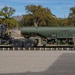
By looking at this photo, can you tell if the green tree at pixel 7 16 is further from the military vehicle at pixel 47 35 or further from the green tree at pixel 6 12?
the military vehicle at pixel 47 35

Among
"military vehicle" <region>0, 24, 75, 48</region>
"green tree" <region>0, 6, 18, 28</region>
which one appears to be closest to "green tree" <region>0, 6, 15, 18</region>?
"green tree" <region>0, 6, 18, 28</region>

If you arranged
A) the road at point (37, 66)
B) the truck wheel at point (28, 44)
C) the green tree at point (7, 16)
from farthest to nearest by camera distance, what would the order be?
1. the green tree at point (7, 16)
2. the truck wheel at point (28, 44)
3. the road at point (37, 66)

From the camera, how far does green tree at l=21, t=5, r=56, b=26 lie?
212 feet

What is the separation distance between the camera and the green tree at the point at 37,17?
212ft

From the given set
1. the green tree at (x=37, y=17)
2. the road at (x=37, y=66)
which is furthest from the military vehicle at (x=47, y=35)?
the green tree at (x=37, y=17)

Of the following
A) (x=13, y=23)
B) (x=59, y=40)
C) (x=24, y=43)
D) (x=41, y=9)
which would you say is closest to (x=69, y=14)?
(x=41, y=9)

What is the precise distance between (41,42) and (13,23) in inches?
1035

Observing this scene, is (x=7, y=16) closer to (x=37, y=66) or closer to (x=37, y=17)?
(x=37, y=17)

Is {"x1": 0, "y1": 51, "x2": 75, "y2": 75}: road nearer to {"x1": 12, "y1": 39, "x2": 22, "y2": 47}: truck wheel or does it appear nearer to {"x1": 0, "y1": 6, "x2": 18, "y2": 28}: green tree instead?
{"x1": 12, "y1": 39, "x2": 22, "y2": 47}: truck wheel

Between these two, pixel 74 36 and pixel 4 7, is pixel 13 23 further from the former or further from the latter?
pixel 74 36

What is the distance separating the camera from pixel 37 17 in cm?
6531

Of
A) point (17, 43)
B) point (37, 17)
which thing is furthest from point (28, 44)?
point (37, 17)

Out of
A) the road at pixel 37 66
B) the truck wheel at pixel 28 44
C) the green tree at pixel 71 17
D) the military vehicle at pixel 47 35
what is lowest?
the road at pixel 37 66

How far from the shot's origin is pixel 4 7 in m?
59.4
